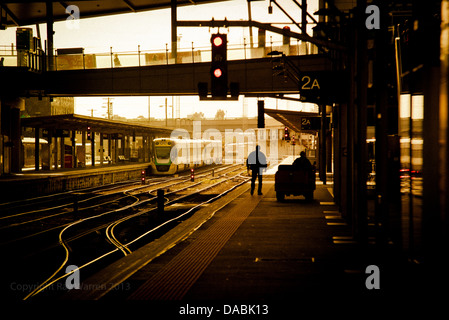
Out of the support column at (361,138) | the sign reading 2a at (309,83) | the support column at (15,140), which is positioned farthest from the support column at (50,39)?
the support column at (361,138)

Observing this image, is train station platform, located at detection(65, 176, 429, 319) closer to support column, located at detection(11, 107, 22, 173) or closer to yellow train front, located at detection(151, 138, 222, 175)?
support column, located at detection(11, 107, 22, 173)

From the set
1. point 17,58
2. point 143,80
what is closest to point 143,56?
point 143,80

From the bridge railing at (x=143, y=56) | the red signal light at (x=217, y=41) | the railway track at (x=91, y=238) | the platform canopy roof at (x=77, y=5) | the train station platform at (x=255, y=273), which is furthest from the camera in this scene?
the platform canopy roof at (x=77, y=5)

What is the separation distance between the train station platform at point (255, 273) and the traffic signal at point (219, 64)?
3415mm

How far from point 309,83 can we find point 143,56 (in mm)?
19372

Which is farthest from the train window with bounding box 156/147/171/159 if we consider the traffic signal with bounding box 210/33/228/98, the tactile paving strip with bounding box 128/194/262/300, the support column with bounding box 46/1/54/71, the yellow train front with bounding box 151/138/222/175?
the traffic signal with bounding box 210/33/228/98

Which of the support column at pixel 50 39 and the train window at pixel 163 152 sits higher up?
the support column at pixel 50 39

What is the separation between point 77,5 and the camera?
3784 centimetres

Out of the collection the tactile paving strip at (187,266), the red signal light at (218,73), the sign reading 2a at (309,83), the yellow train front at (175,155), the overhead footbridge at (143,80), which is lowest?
the tactile paving strip at (187,266)

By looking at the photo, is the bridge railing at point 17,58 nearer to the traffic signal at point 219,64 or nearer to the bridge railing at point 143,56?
the bridge railing at point 143,56

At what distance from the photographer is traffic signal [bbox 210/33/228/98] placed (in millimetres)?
11656

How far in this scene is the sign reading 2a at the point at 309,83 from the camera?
11188 millimetres

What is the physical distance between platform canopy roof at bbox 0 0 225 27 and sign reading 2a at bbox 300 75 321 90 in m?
28.0
